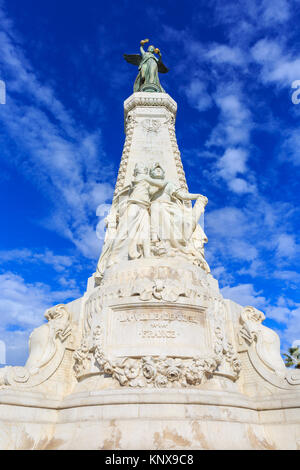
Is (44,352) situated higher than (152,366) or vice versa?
(44,352)

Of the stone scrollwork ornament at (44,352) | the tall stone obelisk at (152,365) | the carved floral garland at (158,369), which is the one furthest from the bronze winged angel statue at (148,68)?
the carved floral garland at (158,369)

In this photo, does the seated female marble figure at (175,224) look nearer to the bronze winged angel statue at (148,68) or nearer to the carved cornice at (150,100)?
the carved cornice at (150,100)

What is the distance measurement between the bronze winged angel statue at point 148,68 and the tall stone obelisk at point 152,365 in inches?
318

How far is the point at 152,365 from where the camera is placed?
6742 millimetres

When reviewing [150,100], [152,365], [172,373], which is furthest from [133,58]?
[172,373]

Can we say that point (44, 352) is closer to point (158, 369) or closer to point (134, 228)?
point (158, 369)

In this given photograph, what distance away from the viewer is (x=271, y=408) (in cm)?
751

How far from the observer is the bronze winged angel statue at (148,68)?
16.3m

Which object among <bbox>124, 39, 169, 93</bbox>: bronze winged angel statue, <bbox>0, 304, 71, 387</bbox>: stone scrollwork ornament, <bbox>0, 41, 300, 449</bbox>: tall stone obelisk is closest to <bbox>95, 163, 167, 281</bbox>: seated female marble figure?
<bbox>0, 41, 300, 449</bbox>: tall stone obelisk

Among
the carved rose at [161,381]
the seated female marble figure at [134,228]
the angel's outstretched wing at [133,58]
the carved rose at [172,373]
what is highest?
the angel's outstretched wing at [133,58]

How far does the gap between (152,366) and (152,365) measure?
26mm

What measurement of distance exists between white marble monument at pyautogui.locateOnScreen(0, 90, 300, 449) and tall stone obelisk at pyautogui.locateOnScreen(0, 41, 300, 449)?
2cm

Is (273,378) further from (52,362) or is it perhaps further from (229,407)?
(52,362)

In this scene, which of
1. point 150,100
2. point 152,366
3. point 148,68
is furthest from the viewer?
point 148,68
